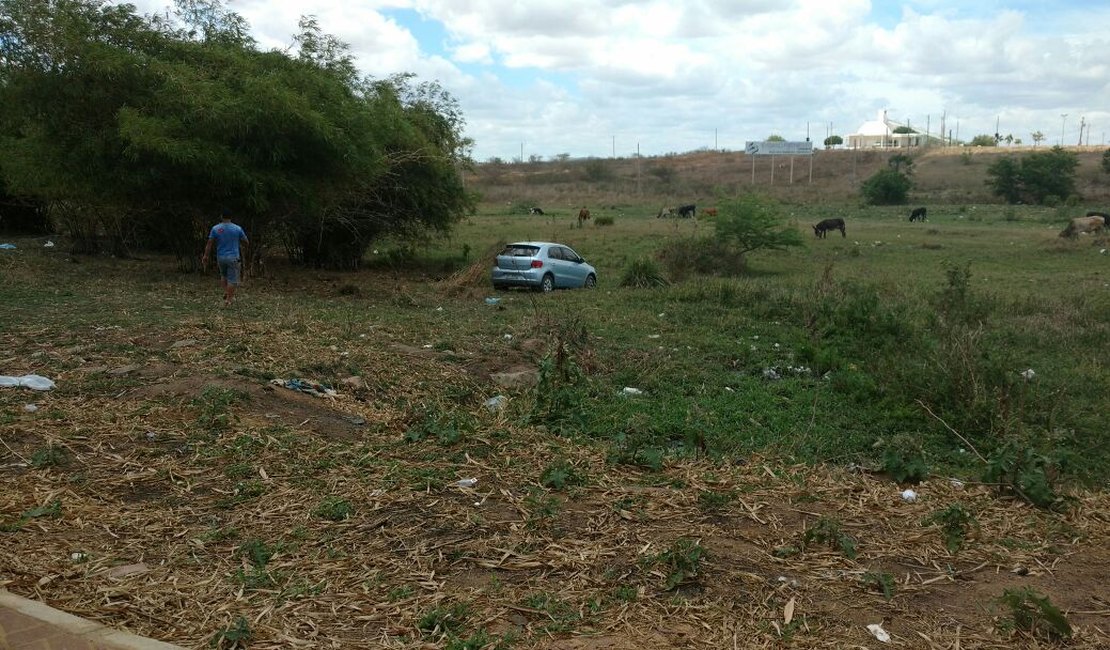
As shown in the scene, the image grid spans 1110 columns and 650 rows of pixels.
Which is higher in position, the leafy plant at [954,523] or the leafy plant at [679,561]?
the leafy plant at [679,561]

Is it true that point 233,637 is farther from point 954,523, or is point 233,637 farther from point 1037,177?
point 1037,177

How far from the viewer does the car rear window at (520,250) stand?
19.4m

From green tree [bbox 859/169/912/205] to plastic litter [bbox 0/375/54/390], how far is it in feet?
171

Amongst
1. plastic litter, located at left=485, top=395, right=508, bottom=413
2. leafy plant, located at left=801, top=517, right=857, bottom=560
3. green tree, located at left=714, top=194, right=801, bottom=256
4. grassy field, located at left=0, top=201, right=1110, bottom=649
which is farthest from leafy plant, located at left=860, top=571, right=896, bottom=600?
green tree, located at left=714, top=194, right=801, bottom=256

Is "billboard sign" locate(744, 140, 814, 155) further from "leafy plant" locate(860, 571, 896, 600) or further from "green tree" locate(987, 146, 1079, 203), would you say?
"leafy plant" locate(860, 571, 896, 600)

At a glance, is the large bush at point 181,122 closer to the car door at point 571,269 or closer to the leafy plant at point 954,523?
the car door at point 571,269

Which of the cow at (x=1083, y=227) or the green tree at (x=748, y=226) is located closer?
the green tree at (x=748, y=226)

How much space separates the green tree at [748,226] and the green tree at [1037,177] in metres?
34.7

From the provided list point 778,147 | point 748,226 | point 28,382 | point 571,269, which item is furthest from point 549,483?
point 778,147

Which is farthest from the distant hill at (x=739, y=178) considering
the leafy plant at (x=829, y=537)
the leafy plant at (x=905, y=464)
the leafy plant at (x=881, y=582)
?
the leafy plant at (x=881, y=582)

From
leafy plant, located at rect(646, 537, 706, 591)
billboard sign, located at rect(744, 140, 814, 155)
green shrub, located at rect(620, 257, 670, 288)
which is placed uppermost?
billboard sign, located at rect(744, 140, 814, 155)

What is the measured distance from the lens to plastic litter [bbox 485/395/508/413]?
7.17 m

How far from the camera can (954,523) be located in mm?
4703

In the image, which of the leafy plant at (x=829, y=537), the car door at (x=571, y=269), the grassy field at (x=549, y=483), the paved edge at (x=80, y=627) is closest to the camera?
the paved edge at (x=80, y=627)
